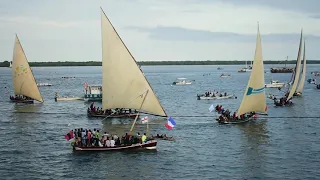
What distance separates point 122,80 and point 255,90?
22.2 metres

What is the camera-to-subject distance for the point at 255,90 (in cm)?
6738

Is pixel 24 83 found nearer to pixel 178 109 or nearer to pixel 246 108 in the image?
pixel 178 109

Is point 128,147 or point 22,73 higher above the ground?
point 22,73

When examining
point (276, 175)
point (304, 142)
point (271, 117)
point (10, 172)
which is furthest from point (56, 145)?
point (271, 117)

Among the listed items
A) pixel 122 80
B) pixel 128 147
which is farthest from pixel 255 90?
pixel 128 147

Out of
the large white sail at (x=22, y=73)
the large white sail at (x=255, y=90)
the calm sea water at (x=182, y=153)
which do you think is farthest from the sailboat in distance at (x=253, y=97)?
the large white sail at (x=22, y=73)

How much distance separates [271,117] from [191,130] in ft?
65.7

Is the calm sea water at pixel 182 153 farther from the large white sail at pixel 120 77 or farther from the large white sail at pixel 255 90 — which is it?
the large white sail at pixel 120 77

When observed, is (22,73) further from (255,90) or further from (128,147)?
(128,147)

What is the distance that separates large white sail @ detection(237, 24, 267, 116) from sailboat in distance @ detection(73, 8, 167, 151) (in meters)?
19.5

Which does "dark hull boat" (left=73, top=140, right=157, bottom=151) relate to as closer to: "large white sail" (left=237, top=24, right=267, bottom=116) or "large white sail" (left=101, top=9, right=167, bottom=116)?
"large white sail" (left=101, top=9, right=167, bottom=116)

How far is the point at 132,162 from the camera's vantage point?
44688 mm

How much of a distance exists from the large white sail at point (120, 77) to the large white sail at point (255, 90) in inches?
771

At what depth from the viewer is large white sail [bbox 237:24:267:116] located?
216 feet
